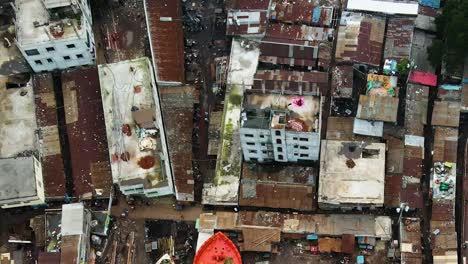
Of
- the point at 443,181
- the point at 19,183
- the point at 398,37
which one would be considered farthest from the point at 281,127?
the point at 19,183

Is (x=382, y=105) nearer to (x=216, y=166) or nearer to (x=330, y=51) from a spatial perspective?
(x=330, y=51)

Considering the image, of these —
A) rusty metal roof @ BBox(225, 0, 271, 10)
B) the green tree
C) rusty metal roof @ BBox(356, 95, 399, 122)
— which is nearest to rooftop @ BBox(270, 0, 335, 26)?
rusty metal roof @ BBox(225, 0, 271, 10)

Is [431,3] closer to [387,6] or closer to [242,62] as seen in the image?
[387,6]

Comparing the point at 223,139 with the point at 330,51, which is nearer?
the point at 223,139

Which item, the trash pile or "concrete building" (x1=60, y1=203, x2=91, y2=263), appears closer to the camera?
"concrete building" (x1=60, y1=203, x2=91, y2=263)

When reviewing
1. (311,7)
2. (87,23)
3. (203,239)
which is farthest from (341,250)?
(87,23)

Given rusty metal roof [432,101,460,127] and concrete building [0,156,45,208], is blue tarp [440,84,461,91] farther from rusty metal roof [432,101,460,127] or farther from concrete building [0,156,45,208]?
concrete building [0,156,45,208]
